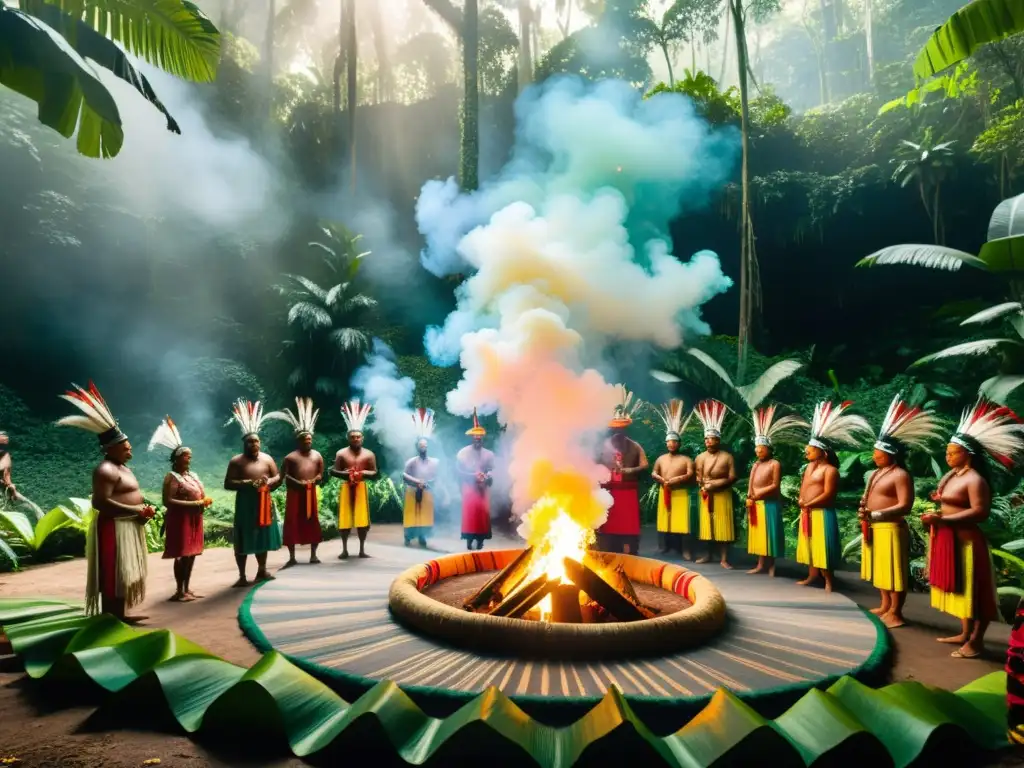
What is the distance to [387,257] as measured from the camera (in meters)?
21.0

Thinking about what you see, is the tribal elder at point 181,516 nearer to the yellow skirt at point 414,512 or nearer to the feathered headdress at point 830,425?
the yellow skirt at point 414,512

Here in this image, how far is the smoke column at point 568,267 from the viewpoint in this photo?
6996mm

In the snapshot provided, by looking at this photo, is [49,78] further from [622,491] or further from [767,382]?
[767,382]

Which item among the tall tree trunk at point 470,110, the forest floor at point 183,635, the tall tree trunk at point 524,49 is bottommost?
the forest floor at point 183,635

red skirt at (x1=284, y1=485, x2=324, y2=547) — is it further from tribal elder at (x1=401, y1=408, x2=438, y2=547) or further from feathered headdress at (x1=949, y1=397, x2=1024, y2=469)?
feathered headdress at (x1=949, y1=397, x2=1024, y2=469)

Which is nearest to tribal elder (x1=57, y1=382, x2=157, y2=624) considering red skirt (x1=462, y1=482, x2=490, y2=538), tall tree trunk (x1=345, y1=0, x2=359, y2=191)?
red skirt (x1=462, y1=482, x2=490, y2=538)

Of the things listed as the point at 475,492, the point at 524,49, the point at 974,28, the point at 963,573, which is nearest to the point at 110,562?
the point at 475,492

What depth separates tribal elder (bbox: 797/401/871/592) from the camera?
602 cm

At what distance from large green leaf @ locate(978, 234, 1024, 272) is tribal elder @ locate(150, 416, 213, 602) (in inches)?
418

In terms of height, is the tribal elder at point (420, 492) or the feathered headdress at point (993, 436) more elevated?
the feathered headdress at point (993, 436)

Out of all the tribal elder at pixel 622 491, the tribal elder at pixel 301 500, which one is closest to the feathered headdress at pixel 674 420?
the tribal elder at pixel 622 491

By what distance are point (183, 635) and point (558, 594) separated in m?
2.95

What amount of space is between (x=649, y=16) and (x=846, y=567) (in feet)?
71.6

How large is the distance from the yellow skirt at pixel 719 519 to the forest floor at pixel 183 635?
53 centimetres
